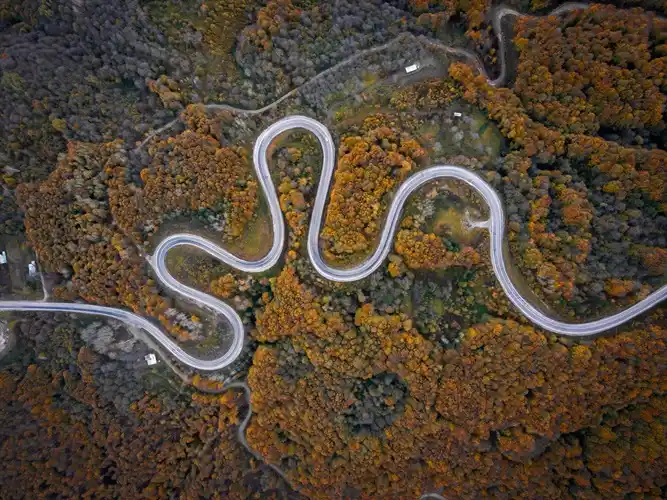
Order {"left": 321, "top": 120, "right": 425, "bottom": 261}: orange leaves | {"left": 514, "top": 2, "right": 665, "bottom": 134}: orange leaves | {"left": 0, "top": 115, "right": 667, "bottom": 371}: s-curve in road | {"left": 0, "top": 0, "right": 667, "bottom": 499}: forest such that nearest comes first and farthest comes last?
{"left": 0, "top": 115, "right": 667, "bottom": 371}: s-curve in road
{"left": 0, "top": 0, "right": 667, "bottom": 499}: forest
{"left": 321, "top": 120, "right": 425, "bottom": 261}: orange leaves
{"left": 514, "top": 2, "right": 665, "bottom": 134}: orange leaves

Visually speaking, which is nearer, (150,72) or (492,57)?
(492,57)

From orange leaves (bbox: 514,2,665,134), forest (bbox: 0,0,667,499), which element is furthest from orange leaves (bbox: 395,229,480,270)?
orange leaves (bbox: 514,2,665,134)

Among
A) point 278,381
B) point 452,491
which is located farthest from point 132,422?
point 452,491

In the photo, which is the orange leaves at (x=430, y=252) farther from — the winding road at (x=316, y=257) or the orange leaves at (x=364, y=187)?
the orange leaves at (x=364, y=187)

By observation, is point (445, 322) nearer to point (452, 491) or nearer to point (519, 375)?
point (519, 375)

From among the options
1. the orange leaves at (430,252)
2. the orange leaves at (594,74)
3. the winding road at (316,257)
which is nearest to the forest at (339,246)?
the orange leaves at (594,74)

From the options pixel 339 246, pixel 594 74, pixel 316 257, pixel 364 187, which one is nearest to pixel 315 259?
pixel 316 257

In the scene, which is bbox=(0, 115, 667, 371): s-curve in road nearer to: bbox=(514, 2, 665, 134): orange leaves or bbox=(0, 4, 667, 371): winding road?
bbox=(0, 4, 667, 371): winding road

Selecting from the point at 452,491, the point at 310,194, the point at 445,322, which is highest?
the point at 310,194
